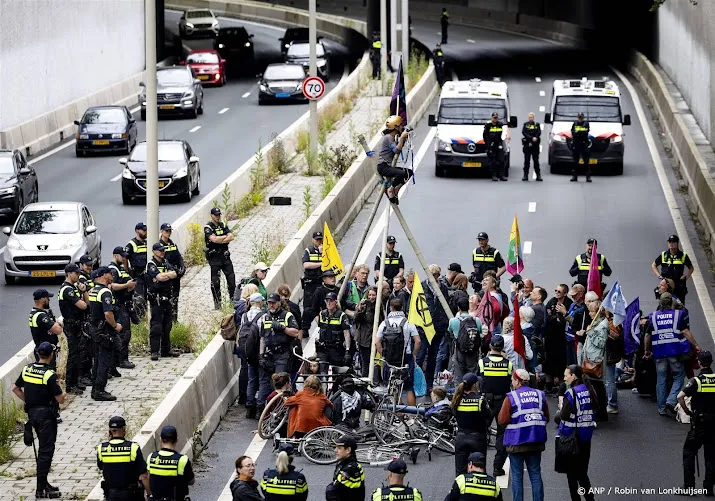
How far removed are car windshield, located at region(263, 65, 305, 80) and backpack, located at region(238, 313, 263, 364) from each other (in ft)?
111

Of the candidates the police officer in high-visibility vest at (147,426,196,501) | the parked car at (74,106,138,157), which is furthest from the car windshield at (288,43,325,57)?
the police officer in high-visibility vest at (147,426,196,501)

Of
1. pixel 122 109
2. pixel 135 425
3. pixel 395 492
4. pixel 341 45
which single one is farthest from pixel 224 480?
pixel 341 45

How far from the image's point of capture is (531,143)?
35.1 metres

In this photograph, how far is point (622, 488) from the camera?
50.9 ft

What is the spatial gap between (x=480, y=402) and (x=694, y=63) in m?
28.4

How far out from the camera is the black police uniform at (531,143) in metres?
Result: 34.6

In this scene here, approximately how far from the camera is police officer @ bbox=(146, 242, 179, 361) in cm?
2023

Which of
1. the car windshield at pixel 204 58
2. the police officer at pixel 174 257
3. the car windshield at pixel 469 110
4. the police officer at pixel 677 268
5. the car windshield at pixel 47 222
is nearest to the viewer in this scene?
the police officer at pixel 174 257

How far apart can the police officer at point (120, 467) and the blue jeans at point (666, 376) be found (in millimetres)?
7723

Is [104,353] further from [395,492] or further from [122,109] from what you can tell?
[122,109]

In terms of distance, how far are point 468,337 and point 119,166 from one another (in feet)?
77.5

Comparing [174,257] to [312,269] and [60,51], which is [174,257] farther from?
[60,51]

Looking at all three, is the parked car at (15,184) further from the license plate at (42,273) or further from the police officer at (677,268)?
the police officer at (677,268)

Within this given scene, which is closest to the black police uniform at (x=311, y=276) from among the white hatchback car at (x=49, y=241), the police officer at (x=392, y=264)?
the police officer at (x=392, y=264)
